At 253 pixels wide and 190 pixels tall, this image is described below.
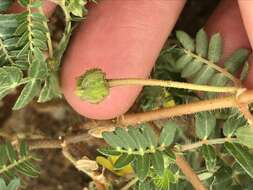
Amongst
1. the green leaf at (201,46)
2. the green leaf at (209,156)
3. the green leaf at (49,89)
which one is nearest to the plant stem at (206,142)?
the green leaf at (209,156)

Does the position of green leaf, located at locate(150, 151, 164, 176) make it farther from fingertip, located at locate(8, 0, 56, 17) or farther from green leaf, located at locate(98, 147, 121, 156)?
fingertip, located at locate(8, 0, 56, 17)

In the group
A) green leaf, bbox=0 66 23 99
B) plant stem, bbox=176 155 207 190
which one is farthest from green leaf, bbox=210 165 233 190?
green leaf, bbox=0 66 23 99

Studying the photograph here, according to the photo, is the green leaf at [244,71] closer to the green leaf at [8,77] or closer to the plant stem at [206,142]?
the plant stem at [206,142]

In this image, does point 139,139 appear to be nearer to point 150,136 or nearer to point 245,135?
point 150,136

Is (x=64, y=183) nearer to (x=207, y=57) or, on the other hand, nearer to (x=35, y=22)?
(x=207, y=57)

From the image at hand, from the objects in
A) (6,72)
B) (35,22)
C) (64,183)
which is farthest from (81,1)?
(64,183)

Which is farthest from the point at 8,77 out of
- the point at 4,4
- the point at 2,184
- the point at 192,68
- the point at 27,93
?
the point at 192,68
